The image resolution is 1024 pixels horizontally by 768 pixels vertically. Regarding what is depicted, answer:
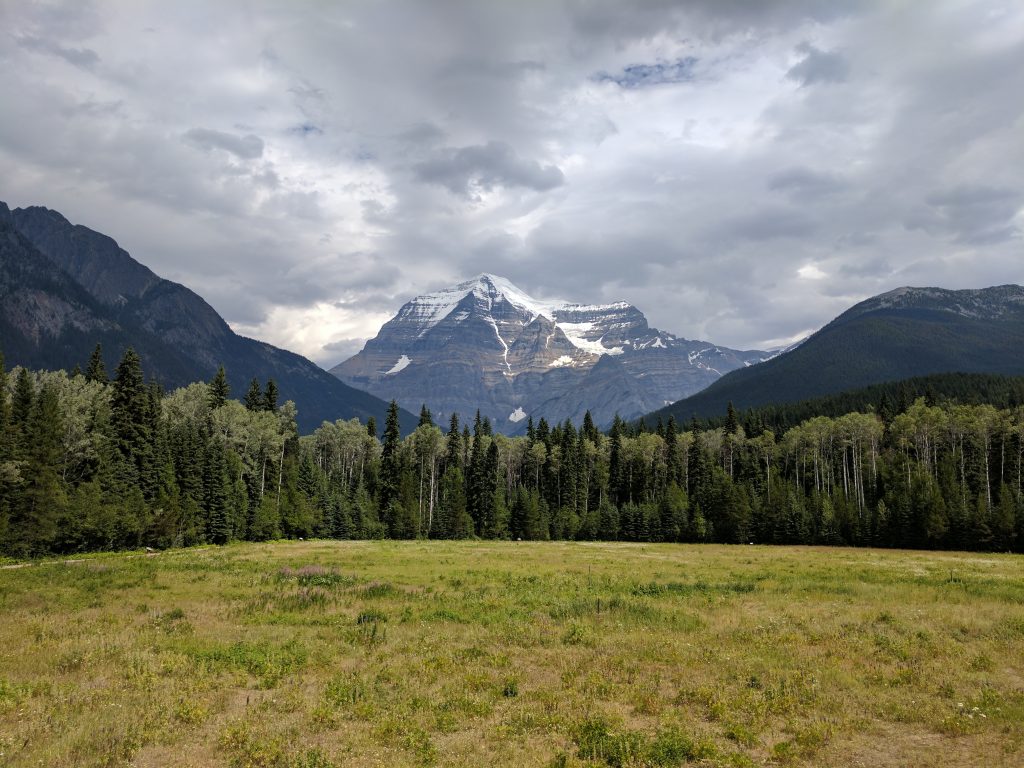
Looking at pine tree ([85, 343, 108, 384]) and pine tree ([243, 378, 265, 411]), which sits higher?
pine tree ([85, 343, 108, 384])

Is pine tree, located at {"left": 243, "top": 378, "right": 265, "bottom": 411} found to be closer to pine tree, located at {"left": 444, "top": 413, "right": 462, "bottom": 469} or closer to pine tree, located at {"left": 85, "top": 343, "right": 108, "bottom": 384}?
pine tree, located at {"left": 85, "top": 343, "right": 108, "bottom": 384}

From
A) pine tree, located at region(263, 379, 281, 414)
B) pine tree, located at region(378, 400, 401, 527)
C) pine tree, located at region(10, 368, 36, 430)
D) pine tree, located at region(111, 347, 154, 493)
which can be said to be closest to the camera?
pine tree, located at region(10, 368, 36, 430)

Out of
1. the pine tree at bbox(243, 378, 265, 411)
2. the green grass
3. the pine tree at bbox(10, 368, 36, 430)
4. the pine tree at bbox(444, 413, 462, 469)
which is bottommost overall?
the green grass

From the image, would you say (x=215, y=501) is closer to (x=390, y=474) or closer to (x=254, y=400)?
(x=254, y=400)

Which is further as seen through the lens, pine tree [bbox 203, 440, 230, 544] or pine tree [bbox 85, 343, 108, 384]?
pine tree [bbox 85, 343, 108, 384]

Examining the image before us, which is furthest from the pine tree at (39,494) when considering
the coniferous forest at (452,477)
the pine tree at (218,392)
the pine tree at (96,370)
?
the pine tree at (218,392)

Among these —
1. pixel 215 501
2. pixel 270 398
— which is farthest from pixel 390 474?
pixel 215 501

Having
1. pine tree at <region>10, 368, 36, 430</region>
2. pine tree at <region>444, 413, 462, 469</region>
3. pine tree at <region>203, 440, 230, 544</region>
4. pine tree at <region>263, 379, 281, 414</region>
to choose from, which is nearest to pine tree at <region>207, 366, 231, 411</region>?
pine tree at <region>263, 379, 281, 414</region>

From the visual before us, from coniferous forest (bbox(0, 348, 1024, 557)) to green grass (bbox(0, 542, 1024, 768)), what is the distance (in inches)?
1389

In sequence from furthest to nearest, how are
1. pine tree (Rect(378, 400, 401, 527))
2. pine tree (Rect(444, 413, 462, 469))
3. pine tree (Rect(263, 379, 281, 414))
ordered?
1. pine tree (Rect(444, 413, 462, 469))
2. pine tree (Rect(378, 400, 401, 527))
3. pine tree (Rect(263, 379, 281, 414))

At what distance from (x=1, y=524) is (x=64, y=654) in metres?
44.8

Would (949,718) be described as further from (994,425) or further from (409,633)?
(994,425)

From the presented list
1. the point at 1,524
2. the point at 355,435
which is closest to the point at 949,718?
the point at 1,524

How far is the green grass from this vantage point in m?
13.5
